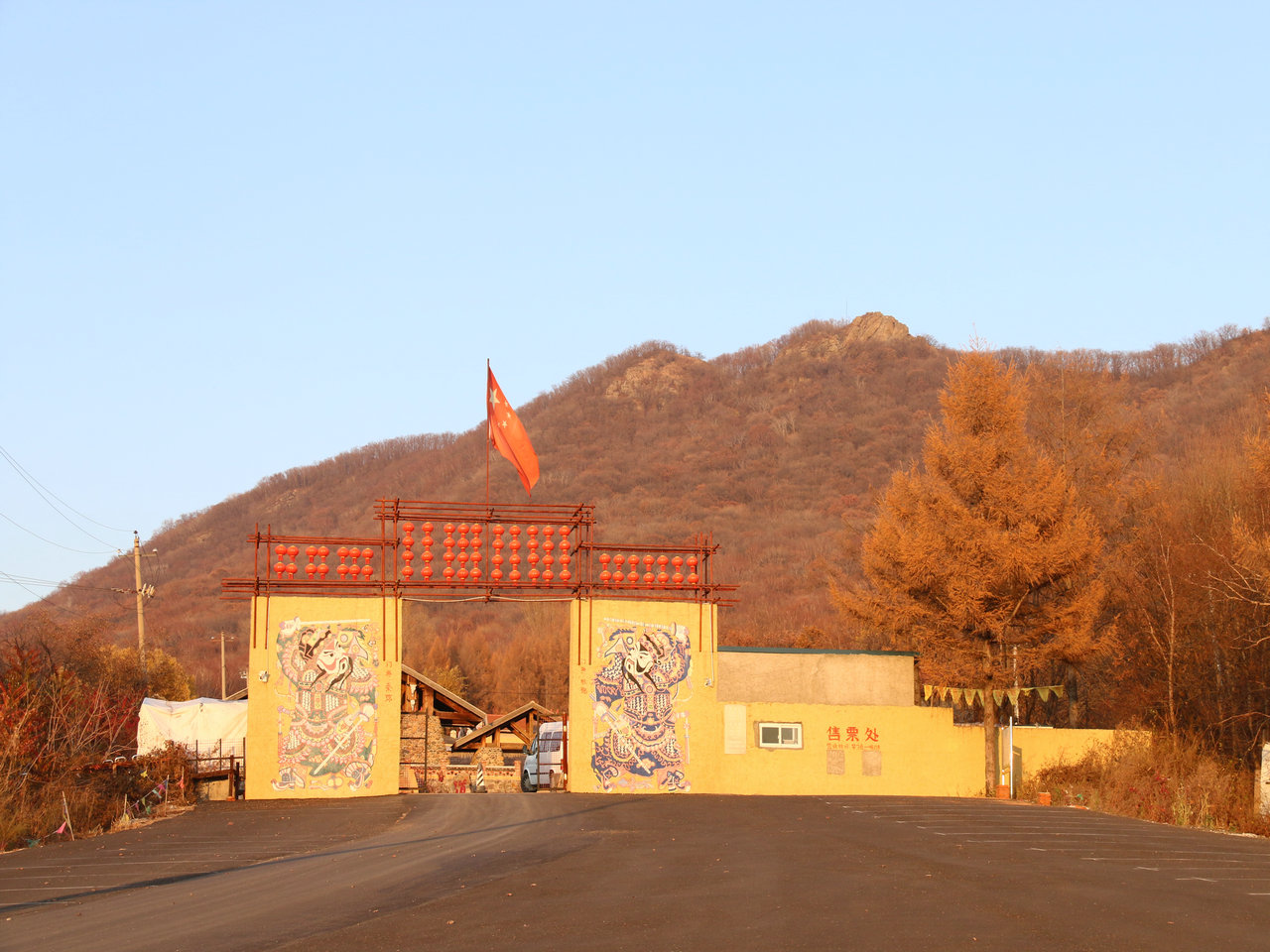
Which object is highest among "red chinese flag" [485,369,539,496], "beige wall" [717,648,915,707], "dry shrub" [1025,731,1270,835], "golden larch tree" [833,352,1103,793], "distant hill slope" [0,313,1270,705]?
"distant hill slope" [0,313,1270,705]

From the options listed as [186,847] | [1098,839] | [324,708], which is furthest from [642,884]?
[324,708]

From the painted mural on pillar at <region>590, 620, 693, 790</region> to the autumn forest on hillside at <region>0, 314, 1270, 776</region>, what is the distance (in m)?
6.56

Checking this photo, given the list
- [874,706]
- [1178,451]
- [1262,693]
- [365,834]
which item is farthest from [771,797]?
[1178,451]

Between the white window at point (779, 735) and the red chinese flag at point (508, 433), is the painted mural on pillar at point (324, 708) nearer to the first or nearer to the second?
the red chinese flag at point (508, 433)

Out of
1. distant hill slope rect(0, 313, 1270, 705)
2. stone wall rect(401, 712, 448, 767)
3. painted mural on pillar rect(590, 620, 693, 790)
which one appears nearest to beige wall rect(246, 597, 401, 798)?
painted mural on pillar rect(590, 620, 693, 790)

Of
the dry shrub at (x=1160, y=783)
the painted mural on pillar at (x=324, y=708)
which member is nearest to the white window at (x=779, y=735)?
the dry shrub at (x=1160, y=783)

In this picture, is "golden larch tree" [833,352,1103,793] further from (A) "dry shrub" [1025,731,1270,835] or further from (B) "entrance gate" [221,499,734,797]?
(B) "entrance gate" [221,499,734,797]

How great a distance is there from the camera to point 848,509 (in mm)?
111312

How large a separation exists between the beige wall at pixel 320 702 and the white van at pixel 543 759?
51.5 feet

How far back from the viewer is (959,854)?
17828 mm

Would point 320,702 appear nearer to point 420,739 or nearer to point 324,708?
point 324,708

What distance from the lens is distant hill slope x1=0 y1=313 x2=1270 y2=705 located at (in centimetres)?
10362

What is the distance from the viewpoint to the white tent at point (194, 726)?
126 ft

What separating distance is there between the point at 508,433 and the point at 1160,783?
17.7 m
